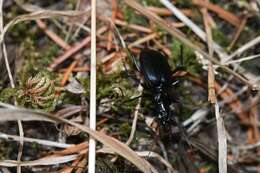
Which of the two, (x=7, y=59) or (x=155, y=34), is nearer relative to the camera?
(x=7, y=59)

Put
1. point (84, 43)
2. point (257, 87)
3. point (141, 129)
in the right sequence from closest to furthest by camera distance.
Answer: point (257, 87) < point (141, 129) < point (84, 43)

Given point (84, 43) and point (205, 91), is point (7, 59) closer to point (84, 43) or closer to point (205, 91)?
point (84, 43)

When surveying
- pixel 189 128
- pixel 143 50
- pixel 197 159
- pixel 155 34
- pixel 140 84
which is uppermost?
pixel 155 34

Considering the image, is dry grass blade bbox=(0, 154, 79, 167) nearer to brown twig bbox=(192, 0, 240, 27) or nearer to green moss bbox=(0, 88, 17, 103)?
green moss bbox=(0, 88, 17, 103)

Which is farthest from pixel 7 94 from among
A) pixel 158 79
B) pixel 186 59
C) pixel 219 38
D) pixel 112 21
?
pixel 219 38

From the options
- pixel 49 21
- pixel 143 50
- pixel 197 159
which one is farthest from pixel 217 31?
pixel 49 21

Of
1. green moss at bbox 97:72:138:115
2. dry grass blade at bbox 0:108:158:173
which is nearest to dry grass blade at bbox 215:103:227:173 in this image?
dry grass blade at bbox 0:108:158:173

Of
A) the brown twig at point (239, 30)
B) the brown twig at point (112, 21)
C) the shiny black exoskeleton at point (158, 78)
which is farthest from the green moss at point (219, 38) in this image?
the brown twig at point (112, 21)

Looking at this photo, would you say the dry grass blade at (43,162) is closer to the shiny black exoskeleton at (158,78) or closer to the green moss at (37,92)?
the green moss at (37,92)
